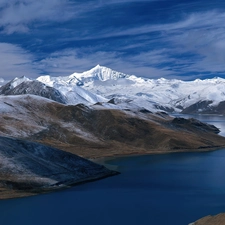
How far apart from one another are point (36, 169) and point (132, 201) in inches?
1122

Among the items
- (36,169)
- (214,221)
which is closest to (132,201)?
(214,221)

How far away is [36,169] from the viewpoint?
10738cm

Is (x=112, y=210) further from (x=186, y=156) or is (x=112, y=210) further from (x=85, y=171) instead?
(x=186, y=156)

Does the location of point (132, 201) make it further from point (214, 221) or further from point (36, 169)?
point (36, 169)

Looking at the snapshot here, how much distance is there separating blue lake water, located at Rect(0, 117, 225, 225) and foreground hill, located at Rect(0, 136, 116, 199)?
14.6ft

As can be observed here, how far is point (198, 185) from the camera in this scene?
104438 millimetres

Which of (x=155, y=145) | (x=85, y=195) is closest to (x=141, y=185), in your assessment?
(x=85, y=195)

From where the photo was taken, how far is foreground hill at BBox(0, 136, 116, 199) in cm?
9888

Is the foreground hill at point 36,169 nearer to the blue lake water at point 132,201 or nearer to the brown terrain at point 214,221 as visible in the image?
the blue lake water at point 132,201

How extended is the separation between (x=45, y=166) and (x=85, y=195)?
20.2 meters

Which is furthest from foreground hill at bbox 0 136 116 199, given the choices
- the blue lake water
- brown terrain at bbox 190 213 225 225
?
brown terrain at bbox 190 213 225 225

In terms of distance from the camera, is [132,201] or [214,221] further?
[132,201]

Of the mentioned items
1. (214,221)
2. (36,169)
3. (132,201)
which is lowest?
(132,201)

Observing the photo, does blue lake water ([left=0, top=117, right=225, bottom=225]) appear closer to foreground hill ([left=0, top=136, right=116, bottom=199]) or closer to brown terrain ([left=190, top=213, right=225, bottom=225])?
foreground hill ([left=0, top=136, right=116, bottom=199])
